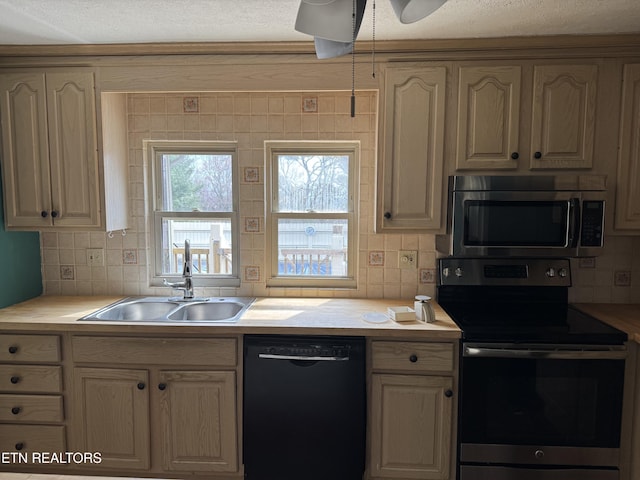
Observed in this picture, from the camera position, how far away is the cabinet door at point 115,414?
204cm

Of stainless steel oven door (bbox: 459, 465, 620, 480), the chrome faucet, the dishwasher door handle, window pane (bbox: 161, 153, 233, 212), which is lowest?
stainless steel oven door (bbox: 459, 465, 620, 480)

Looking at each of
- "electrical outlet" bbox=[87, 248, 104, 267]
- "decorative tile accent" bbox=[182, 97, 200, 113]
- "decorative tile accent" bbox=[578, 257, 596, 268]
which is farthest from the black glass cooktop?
"electrical outlet" bbox=[87, 248, 104, 267]

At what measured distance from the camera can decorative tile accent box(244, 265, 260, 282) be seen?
8.42ft

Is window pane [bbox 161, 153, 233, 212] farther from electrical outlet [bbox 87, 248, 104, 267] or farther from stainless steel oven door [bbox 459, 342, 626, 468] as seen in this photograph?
stainless steel oven door [bbox 459, 342, 626, 468]

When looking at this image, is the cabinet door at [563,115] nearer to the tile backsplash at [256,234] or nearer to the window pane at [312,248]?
the tile backsplash at [256,234]

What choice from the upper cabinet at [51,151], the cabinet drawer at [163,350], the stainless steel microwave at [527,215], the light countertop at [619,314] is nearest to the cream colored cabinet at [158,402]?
the cabinet drawer at [163,350]

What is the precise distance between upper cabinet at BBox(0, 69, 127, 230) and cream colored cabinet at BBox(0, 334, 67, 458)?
629 millimetres

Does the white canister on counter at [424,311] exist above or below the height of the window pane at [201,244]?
below

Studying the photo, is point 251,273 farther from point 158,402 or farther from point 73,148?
point 73,148

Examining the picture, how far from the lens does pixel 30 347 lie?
2.05 meters

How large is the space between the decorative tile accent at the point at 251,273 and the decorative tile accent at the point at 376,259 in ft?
2.27

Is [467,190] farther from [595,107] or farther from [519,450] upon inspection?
[519,450]

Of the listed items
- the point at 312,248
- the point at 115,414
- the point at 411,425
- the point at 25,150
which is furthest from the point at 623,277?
the point at 25,150

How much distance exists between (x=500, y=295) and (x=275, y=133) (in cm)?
159
